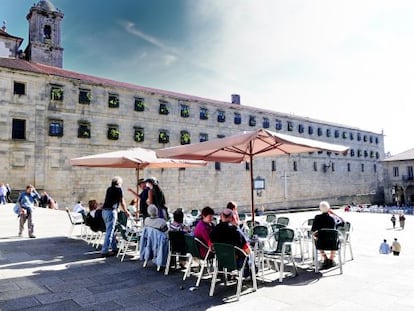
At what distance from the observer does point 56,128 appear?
24656 mm

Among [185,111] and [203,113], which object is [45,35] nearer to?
[185,111]

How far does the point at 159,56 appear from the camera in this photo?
19328 millimetres

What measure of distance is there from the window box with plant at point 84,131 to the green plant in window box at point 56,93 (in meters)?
2.67

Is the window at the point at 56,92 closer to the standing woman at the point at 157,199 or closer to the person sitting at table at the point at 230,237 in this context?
the standing woman at the point at 157,199

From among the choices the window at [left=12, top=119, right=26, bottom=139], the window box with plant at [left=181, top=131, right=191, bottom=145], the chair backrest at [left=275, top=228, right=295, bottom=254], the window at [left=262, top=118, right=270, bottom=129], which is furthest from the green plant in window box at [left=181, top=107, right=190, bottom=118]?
the chair backrest at [left=275, top=228, right=295, bottom=254]

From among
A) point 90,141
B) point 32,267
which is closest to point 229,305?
point 32,267

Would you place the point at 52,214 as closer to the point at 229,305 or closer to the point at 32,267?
the point at 32,267

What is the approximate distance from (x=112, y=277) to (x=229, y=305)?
251cm

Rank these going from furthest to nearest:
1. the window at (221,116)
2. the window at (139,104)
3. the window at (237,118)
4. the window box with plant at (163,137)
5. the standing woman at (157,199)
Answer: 1. the window at (237,118)
2. the window at (221,116)
3. the window box with plant at (163,137)
4. the window at (139,104)
5. the standing woman at (157,199)

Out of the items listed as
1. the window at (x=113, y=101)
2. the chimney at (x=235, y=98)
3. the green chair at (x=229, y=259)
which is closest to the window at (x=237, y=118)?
the chimney at (x=235, y=98)

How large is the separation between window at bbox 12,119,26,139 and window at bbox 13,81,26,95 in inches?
80.9

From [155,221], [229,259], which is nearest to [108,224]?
[155,221]

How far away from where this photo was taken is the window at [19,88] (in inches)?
920

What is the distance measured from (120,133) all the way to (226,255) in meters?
24.5
